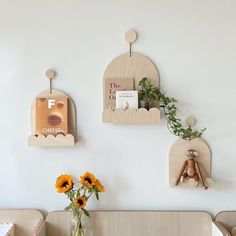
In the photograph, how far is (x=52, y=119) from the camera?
1.57 meters

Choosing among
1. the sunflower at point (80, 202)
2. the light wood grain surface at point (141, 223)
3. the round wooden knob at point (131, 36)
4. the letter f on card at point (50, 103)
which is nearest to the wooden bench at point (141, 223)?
the light wood grain surface at point (141, 223)

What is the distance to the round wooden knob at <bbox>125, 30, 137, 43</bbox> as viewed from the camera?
156 cm

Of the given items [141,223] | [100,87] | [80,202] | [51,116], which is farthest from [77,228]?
[100,87]

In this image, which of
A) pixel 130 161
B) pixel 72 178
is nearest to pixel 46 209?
pixel 72 178

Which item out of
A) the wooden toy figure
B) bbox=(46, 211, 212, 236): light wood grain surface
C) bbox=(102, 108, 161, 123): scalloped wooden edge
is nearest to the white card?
bbox=(102, 108, 161, 123): scalloped wooden edge

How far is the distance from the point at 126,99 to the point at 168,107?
0.20m

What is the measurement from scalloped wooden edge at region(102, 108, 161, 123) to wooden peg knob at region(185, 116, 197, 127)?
0.53 feet

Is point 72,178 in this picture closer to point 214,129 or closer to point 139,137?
point 139,137

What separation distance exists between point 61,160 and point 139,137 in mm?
369

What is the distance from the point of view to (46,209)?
1.64 metres

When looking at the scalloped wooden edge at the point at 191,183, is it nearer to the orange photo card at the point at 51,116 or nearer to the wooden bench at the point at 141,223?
the wooden bench at the point at 141,223

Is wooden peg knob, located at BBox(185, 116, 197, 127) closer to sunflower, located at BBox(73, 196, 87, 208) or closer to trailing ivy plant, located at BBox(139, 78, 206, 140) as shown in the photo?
trailing ivy plant, located at BBox(139, 78, 206, 140)

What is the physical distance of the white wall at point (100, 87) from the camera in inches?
61.8

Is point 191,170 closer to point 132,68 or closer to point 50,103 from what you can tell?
point 132,68
